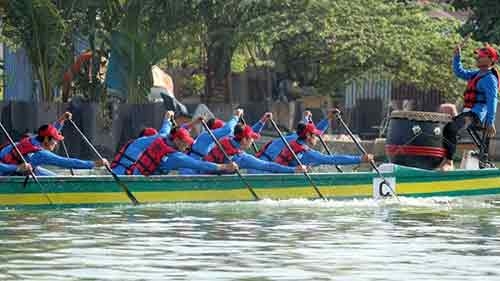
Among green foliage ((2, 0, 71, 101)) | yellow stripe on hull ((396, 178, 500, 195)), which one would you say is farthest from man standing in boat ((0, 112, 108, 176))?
green foliage ((2, 0, 71, 101))

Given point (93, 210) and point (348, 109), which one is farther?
point (348, 109)

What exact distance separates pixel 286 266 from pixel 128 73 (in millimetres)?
20117

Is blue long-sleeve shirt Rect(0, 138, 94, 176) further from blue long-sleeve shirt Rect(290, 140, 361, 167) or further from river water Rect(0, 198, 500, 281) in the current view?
blue long-sleeve shirt Rect(290, 140, 361, 167)

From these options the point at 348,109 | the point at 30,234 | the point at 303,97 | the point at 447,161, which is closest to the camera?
the point at 30,234

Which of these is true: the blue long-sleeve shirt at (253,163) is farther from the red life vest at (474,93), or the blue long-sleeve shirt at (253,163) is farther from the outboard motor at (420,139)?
the red life vest at (474,93)

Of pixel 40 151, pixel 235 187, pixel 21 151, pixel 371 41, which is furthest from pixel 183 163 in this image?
pixel 371 41

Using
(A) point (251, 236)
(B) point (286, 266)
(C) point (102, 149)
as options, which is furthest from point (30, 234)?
(C) point (102, 149)

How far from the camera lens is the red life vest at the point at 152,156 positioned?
2345 cm

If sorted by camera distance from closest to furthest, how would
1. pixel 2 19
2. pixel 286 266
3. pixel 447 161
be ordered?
pixel 286 266 → pixel 447 161 → pixel 2 19

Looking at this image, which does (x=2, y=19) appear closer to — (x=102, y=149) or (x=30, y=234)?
(x=102, y=149)

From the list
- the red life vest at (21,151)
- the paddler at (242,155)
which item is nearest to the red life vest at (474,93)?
the paddler at (242,155)

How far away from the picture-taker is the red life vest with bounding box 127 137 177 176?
2345 centimetres

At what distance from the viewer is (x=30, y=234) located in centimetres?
1939

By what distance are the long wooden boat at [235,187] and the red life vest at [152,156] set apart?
49cm
